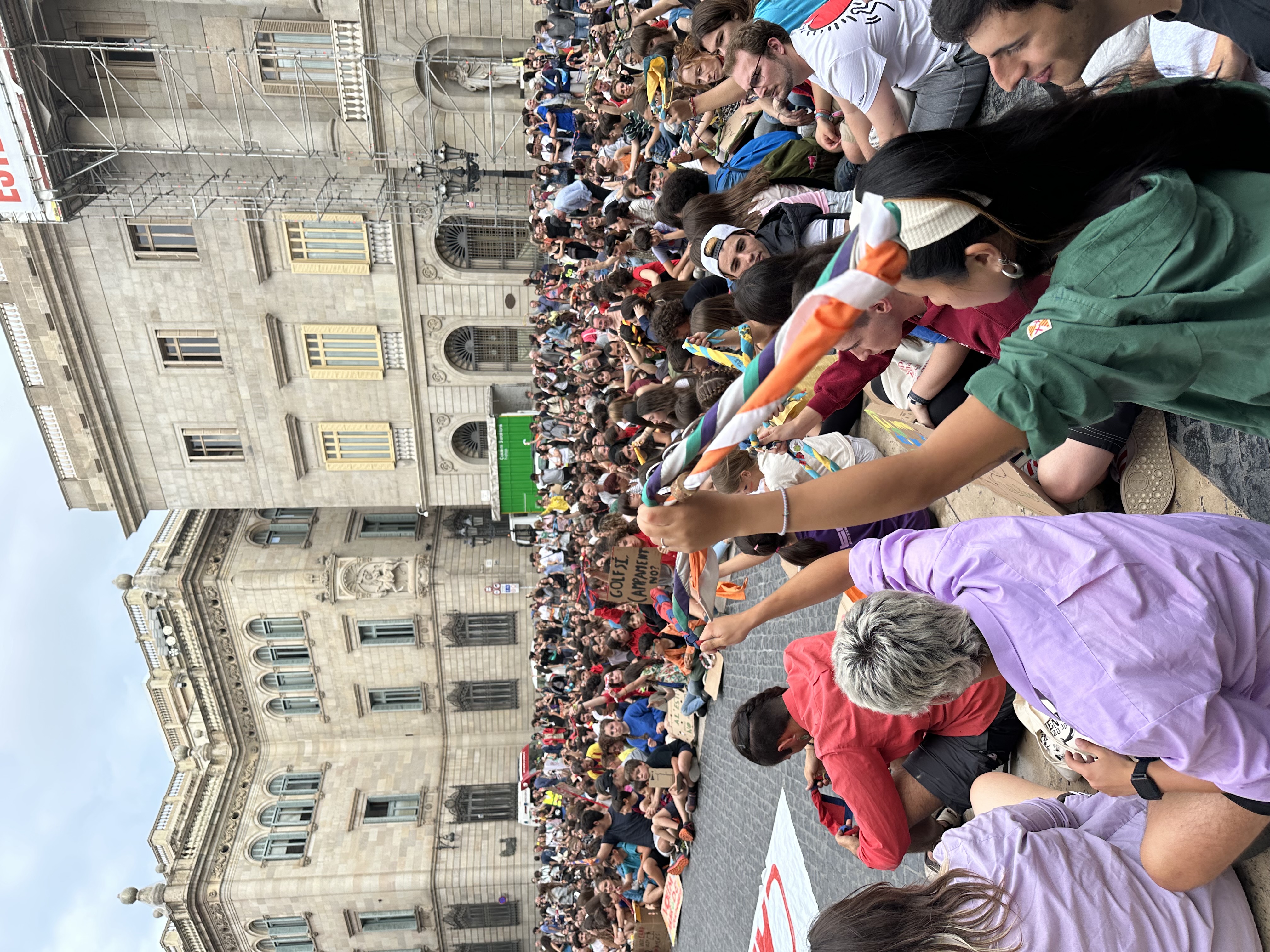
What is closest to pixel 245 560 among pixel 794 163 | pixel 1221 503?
pixel 794 163

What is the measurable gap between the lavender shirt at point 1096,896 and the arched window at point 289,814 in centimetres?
2200

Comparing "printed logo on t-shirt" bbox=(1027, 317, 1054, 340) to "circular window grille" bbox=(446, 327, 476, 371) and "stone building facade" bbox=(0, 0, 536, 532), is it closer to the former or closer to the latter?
"stone building facade" bbox=(0, 0, 536, 532)

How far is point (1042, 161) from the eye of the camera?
6.00 ft

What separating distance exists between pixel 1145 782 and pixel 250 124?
18.3 meters

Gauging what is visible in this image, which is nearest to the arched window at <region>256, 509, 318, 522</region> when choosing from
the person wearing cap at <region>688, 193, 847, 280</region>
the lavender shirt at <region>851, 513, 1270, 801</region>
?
the person wearing cap at <region>688, 193, 847, 280</region>

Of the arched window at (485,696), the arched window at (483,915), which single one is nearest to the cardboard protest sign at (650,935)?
the arched window at (483,915)

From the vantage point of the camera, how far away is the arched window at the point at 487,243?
712 inches

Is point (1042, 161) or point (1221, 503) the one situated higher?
point (1042, 161)

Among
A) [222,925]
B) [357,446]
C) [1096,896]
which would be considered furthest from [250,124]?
[222,925]

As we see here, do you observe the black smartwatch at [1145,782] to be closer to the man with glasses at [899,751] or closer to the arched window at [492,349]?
the man with glasses at [899,751]

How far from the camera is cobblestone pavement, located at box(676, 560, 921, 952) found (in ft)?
16.2

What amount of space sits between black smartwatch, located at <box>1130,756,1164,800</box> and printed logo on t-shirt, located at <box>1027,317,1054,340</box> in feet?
4.63

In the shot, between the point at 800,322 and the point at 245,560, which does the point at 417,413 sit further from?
the point at 800,322

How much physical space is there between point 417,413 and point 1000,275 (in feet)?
60.1
